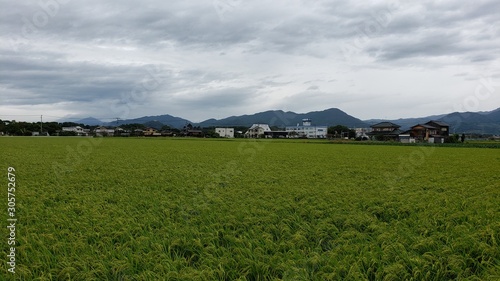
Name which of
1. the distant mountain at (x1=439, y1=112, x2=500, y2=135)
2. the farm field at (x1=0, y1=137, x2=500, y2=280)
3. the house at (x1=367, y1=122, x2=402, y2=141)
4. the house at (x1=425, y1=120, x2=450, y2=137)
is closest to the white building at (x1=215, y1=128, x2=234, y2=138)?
the house at (x1=367, y1=122, x2=402, y2=141)

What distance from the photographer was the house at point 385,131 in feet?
241

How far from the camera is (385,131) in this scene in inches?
3182

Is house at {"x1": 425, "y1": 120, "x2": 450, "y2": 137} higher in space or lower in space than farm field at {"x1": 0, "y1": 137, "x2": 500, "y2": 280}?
higher

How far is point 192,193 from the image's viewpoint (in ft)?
28.6

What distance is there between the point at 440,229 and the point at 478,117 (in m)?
181

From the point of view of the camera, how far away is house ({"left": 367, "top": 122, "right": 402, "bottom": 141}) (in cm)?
7344

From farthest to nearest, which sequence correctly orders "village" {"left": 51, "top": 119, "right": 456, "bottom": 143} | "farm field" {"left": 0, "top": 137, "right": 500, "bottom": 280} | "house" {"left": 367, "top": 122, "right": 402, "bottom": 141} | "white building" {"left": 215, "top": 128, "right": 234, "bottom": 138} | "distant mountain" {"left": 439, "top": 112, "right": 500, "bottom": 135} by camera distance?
"distant mountain" {"left": 439, "top": 112, "right": 500, "bottom": 135} < "white building" {"left": 215, "top": 128, "right": 234, "bottom": 138} < "house" {"left": 367, "top": 122, "right": 402, "bottom": 141} < "village" {"left": 51, "top": 119, "right": 456, "bottom": 143} < "farm field" {"left": 0, "top": 137, "right": 500, "bottom": 280}

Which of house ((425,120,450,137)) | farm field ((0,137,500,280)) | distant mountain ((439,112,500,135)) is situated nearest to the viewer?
farm field ((0,137,500,280))

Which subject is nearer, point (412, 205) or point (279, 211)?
point (279, 211)

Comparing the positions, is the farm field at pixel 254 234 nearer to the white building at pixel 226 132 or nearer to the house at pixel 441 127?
the house at pixel 441 127

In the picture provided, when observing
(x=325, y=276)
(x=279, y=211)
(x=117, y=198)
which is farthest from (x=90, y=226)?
(x=325, y=276)

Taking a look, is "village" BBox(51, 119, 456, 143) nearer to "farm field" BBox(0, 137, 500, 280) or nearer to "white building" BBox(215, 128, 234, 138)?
"white building" BBox(215, 128, 234, 138)

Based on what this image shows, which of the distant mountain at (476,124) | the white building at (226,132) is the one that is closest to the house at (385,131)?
the white building at (226,132)

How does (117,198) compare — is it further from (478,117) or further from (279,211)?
(478,117)
